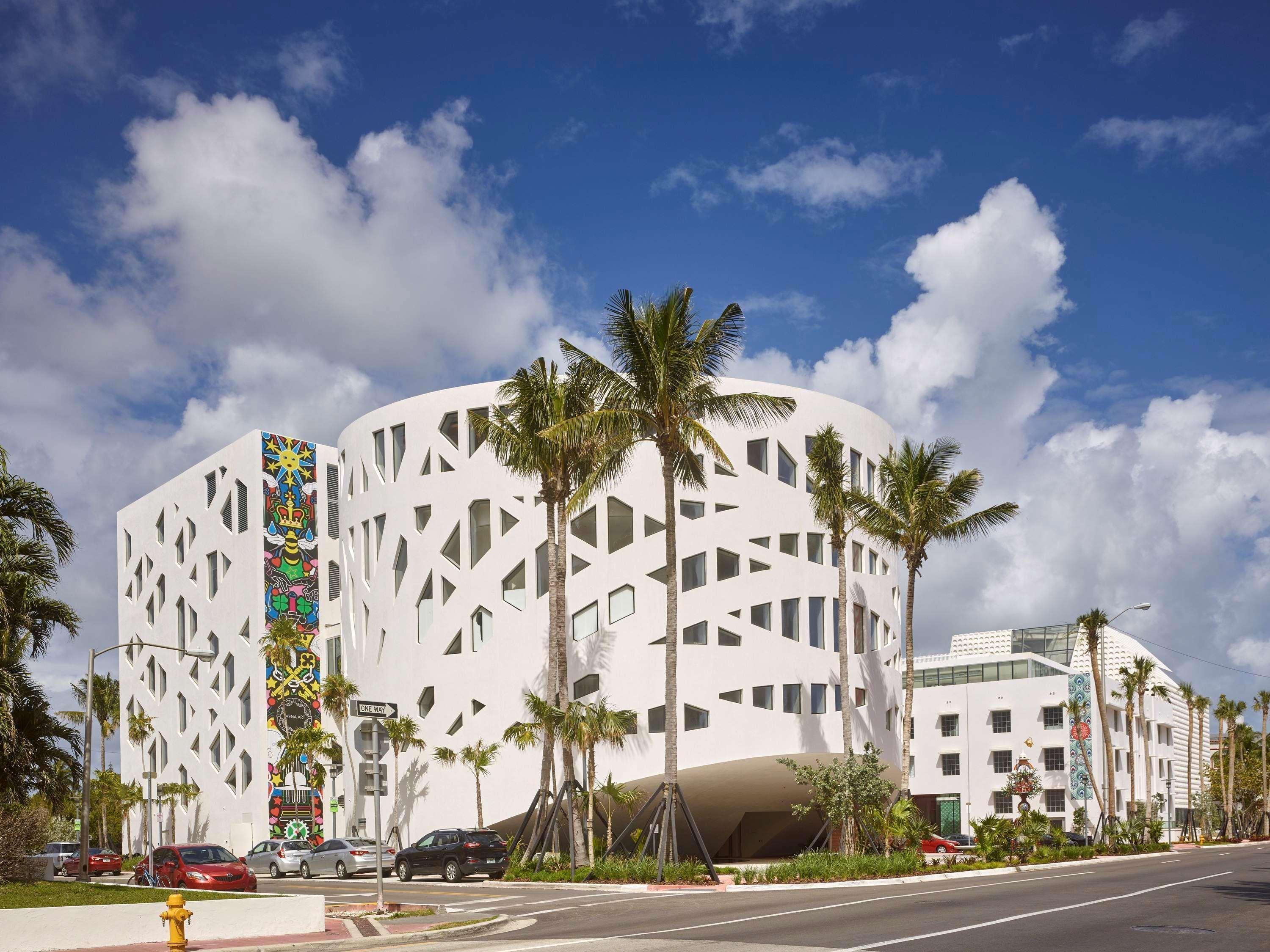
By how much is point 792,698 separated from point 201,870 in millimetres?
23083

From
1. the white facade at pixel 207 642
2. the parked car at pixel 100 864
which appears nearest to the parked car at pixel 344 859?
the parked car at pixel 100 864

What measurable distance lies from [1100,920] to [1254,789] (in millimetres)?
102761

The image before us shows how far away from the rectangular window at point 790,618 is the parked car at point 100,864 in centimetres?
2747

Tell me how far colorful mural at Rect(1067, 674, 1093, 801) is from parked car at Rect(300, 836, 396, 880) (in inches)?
1827

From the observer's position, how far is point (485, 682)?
47.1m

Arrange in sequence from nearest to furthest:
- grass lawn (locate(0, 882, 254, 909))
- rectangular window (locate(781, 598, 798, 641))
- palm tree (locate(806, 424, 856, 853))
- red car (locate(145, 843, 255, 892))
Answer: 1. grass lawn (locate(0, 882, 254, 909))
2. red car (locate(145, 843, 255, 892))
3. palm tree (locate(806, 424, 856, 853))
4. rectangular window (locate(781, 598, 798, 641))

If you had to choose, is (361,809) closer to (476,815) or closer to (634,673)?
(476,815)

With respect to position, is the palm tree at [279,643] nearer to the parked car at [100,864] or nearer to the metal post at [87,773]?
the parked car at [100,864]

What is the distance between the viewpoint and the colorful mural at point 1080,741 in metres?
73.0

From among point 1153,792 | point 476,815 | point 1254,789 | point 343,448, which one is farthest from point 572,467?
point 1254,789

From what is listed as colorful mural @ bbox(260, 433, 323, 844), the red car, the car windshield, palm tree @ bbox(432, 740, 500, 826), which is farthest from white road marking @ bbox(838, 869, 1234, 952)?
colorful mural @ bbox(260, 433, 323, 844)

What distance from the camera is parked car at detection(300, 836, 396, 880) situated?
134ft

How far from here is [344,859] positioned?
41094 mm

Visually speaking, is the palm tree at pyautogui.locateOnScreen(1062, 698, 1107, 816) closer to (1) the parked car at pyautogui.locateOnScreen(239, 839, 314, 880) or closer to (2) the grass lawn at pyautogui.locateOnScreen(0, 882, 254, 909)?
(1) the parked car at pyautogui.locateOnScreen(239, 839, 314, 880)
